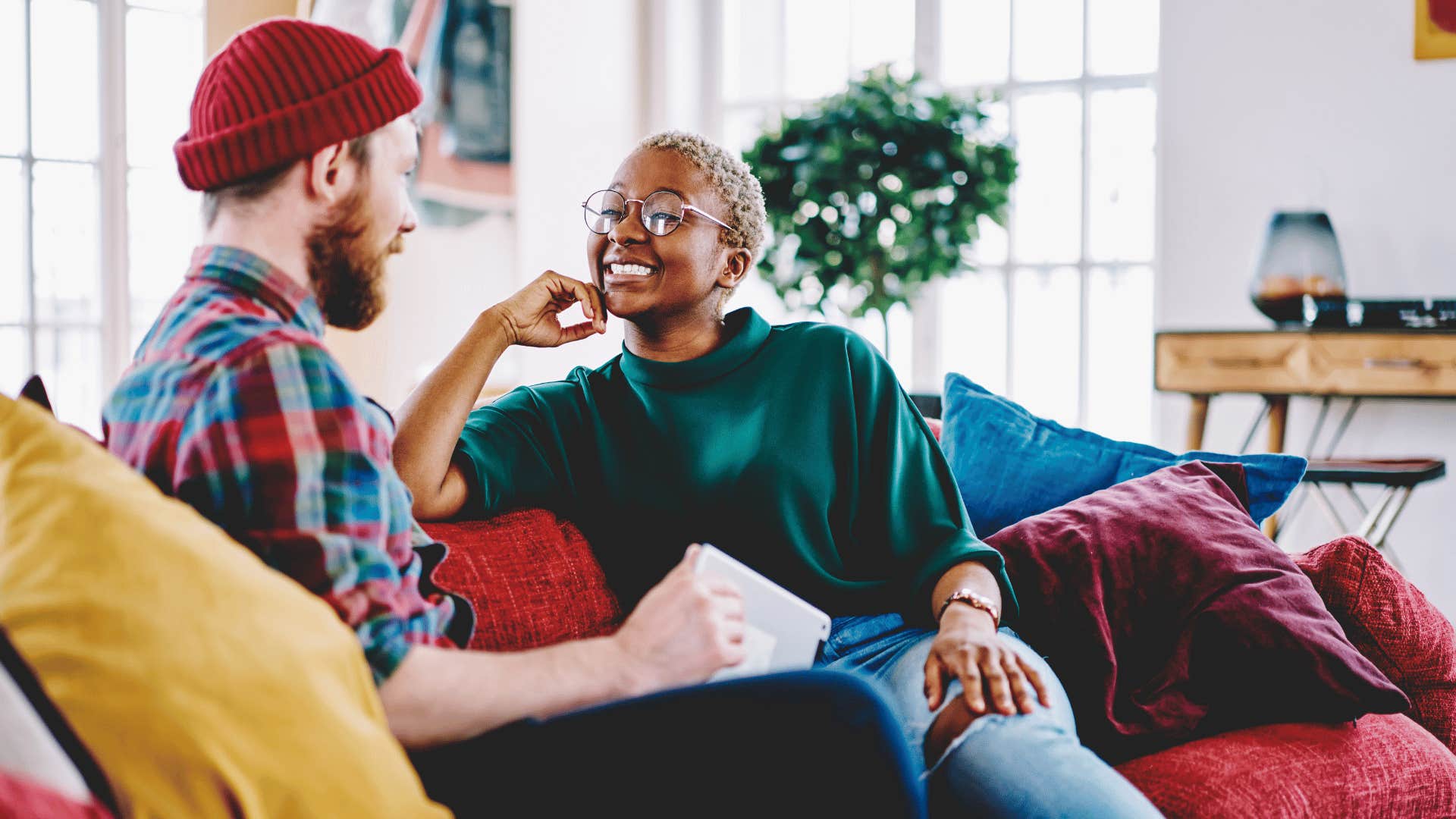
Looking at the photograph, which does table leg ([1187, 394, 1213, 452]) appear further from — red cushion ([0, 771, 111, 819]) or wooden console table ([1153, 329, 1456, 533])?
red cushion ([0, 771, 111, 819])

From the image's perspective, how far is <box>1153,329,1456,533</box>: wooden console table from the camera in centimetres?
327

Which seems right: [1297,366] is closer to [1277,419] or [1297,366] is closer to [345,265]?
[1277,419]

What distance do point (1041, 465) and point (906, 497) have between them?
43cm

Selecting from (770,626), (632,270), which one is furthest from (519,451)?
(770,626)

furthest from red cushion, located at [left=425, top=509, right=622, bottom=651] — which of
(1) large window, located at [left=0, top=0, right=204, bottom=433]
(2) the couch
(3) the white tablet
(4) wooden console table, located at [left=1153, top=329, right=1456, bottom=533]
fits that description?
(1) large window, located at [left=0, top=0, right=204, bottom=433]

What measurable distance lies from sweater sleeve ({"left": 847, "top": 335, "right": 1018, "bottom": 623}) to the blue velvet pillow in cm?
30

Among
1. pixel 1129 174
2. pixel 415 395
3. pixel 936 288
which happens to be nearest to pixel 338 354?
pixel 936 288

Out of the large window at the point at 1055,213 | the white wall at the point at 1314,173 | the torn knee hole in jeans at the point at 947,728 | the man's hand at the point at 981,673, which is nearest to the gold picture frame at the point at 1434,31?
the white wall at the point at 1314,173

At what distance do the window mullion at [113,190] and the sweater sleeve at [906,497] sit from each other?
3125 mm

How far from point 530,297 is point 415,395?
226mm

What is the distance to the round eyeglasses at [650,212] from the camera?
1.69m

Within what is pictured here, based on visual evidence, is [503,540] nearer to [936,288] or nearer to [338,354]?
[338,354]

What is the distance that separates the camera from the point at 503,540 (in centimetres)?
153

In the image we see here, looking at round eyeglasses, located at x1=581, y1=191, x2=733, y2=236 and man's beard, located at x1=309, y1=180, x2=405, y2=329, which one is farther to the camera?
round eyeglasses, located at x1=581, y1=191, x2=733, y2=236
